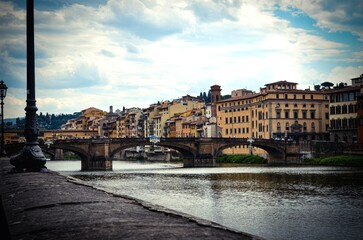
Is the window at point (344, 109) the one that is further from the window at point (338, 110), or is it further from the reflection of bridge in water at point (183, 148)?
the reflection of bridge in water at point (183, 148)

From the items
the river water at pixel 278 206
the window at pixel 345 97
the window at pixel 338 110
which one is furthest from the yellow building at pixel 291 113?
the river water at pixel 278 206

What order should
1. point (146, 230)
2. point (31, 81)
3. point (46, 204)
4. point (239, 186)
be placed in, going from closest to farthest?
point (146, 230) < point (46, 204) < point (31, 81) < point (239, 186)

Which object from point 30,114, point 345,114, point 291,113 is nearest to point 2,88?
point 30,114

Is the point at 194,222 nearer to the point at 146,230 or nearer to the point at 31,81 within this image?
the point at 146,230

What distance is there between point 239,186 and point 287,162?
51.4m

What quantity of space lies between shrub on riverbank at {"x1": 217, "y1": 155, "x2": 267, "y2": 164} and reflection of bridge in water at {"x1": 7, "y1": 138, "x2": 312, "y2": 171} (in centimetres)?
211

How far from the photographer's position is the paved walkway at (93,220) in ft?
23.1

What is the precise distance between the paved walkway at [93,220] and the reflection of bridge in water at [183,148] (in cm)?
7139

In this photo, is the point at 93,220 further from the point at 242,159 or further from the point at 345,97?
the point at 242,159

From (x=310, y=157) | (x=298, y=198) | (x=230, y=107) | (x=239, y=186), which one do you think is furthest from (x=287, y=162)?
(x=298, y=198)

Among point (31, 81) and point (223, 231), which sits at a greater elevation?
point (31, 81)

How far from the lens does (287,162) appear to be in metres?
91.1

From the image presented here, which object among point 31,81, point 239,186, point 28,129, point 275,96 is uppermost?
point 275,96

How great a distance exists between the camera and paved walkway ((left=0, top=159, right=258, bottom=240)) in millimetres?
7039
